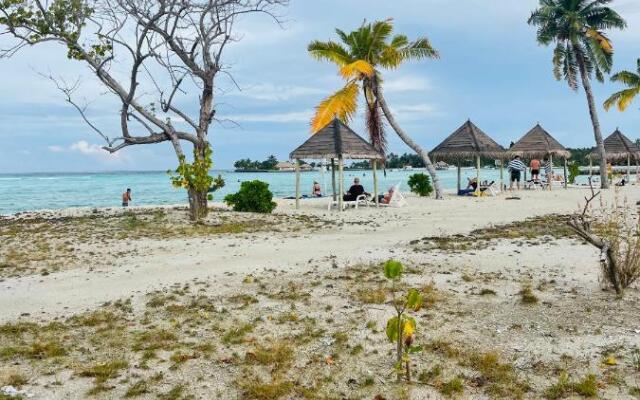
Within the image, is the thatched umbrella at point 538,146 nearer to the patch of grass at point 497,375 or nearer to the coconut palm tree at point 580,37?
the coconut palm tree at point 580,37

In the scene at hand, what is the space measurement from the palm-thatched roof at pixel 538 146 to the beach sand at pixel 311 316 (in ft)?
54.3

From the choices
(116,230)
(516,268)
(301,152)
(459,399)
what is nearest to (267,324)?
(459,399)

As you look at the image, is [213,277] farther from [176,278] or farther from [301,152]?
[301,152]

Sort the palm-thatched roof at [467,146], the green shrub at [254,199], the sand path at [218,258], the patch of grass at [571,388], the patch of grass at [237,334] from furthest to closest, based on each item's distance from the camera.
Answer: the palm-thatched roof at [467,146], the green shrub at [254,199], the sand path at [218,258], the patch of grass at [237,334], the patch of grass at [571,388]

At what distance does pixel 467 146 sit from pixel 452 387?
2112 cm

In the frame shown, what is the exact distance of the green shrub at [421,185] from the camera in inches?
966

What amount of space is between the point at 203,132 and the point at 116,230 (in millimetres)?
3826

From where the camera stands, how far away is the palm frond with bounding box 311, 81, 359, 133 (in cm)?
2209

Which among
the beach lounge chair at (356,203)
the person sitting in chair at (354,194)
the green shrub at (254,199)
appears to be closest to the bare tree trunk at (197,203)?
Answer: the green shrub at (254,199)

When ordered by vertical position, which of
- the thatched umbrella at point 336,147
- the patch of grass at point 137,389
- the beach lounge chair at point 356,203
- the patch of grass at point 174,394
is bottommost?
the patch of grass at point 174,394

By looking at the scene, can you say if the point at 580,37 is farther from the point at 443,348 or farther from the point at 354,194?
the point at 443,348

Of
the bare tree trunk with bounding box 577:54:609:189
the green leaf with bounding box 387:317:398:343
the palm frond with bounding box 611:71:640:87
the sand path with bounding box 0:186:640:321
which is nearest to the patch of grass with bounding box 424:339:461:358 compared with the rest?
the green leaf with bounding box 387:317:398:343

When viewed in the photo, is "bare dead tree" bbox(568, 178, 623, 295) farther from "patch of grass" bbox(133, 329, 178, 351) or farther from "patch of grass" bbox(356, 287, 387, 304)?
"patch of grass" bbox(133, 329, 178, 351)

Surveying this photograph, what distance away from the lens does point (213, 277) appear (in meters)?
7.82
